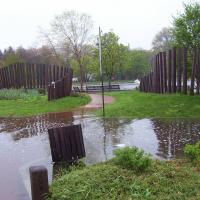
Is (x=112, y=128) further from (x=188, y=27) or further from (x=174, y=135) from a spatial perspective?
(x=188, y=27)

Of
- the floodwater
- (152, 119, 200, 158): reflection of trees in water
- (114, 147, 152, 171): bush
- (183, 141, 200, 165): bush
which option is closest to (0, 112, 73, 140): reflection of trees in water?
the floodwater

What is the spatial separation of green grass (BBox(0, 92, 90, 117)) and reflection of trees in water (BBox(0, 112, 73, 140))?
3.31 feet

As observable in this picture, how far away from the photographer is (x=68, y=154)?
7.07 m

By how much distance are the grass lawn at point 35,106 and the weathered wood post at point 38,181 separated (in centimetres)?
1043

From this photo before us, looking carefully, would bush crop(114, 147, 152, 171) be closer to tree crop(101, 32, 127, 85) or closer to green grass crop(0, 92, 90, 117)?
green grass crop(0, 92, 90, 117)

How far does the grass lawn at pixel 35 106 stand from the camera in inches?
603

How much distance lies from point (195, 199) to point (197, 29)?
15.0 m

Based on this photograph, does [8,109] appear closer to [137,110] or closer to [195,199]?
[137,110]

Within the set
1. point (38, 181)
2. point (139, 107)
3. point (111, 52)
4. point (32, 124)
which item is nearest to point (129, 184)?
point (38, 181)

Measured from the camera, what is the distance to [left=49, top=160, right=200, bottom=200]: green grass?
183 inches

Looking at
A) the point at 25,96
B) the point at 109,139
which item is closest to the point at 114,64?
the point at 25,96

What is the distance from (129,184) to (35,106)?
40.6 feet

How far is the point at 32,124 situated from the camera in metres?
12.5

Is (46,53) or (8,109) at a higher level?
(46,53)
